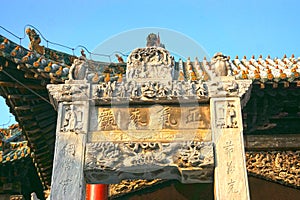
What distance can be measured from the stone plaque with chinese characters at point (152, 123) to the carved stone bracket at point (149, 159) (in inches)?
5.3

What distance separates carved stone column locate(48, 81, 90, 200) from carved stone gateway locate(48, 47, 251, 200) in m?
0.01

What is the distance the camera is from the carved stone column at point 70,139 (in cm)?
511

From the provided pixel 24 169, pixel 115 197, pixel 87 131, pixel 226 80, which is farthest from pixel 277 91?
pixel 24 169

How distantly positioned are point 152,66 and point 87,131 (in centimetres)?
137

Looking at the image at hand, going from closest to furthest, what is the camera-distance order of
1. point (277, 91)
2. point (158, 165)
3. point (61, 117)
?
1. point (158, 165)
2. point (61, 117)
3. point (277, 91)

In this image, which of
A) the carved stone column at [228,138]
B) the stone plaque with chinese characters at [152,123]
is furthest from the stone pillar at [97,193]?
the carved stone column at [228,138]

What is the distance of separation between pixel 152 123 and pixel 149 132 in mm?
135

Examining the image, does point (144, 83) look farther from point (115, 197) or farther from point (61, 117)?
point (115, 197)

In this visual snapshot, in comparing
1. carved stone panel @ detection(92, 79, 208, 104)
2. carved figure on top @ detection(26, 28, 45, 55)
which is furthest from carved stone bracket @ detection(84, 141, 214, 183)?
carved figure on top @ detection(26, 28, 45, 55)

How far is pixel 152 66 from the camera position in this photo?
602cm

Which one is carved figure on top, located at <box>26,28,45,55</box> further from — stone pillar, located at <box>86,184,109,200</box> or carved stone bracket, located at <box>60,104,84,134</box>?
carved stone bracket, located at <box>60,104,84,134</box>

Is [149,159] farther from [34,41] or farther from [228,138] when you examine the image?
[34,41]

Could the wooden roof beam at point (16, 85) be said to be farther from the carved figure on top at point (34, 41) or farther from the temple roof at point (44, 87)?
the carved figure on top at point (34, 41)

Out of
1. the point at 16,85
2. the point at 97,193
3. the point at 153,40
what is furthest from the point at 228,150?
the point at 16,85
